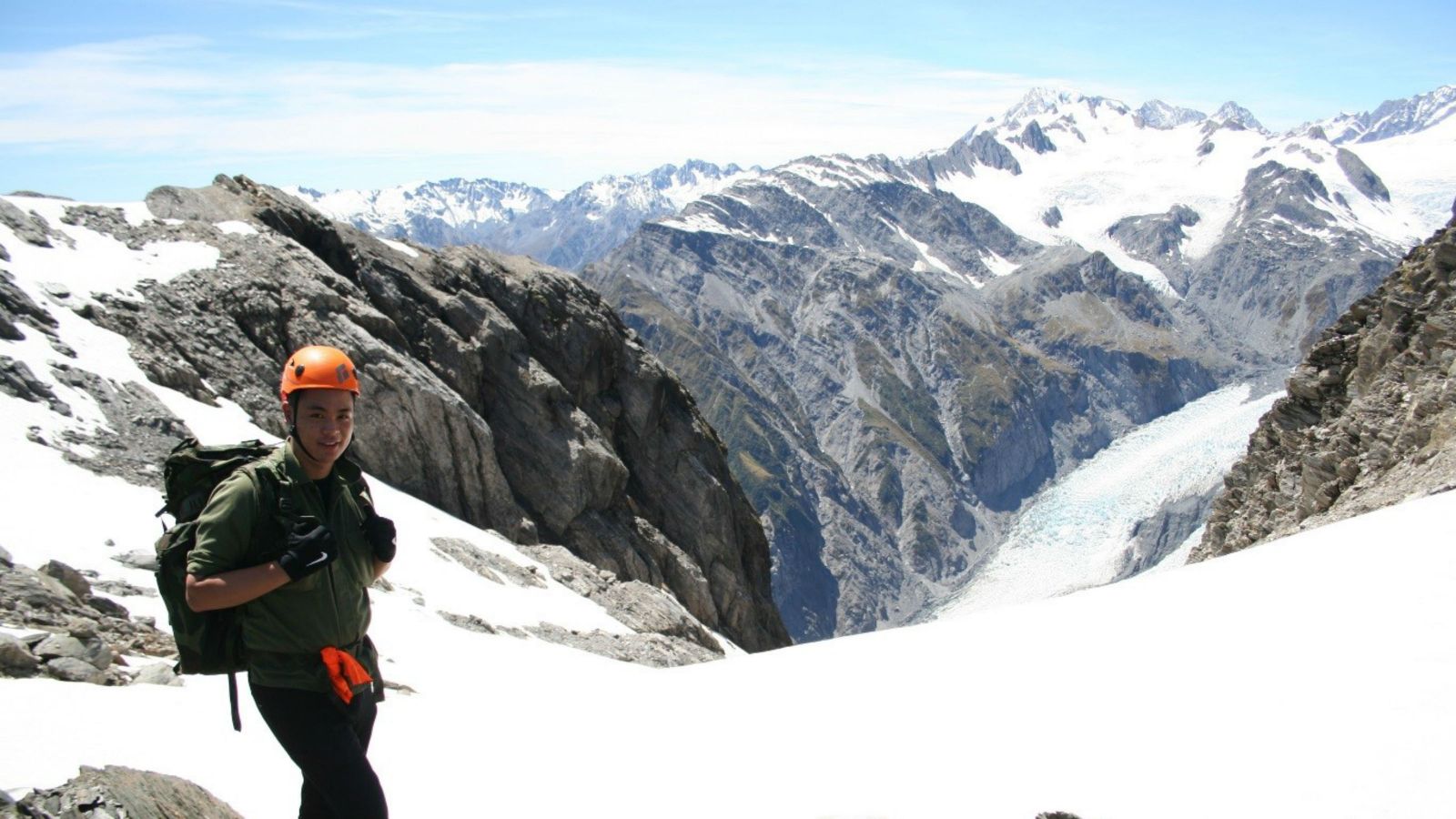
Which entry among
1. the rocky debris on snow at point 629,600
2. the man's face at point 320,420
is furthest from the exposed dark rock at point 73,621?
the rocky debris on snow at point 629,600

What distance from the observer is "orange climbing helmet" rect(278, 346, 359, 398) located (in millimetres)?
7688

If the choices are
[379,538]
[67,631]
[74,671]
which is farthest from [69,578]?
[379,538]

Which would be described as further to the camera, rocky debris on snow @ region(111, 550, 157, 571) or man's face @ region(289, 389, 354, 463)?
rocky debris on snow @ region(111, 550, 157, 571)

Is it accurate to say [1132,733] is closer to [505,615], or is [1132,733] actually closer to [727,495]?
[505,615]

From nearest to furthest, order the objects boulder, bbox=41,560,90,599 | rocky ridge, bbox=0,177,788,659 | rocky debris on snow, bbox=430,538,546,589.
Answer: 1. boulder, bbox=41,560,90,599
2. rocky debris on snow, bbox=430,538,546,589
3. rocky ridge, bbox=0,177,788,659

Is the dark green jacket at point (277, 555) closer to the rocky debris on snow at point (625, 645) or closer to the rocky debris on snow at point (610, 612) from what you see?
the rocky debris on snow at point (610, 612)

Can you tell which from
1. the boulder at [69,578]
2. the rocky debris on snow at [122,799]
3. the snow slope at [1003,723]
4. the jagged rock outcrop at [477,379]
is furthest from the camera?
the jagged rock outcrop at [477,379]

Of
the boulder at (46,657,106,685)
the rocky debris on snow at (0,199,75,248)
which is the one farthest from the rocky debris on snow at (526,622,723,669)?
the rocky debris on snow at (0,199,75,248)

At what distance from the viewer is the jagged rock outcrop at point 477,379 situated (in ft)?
129

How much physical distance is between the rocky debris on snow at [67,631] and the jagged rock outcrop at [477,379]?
775 inches

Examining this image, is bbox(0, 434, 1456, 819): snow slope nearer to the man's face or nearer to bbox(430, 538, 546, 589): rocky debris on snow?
the man's face

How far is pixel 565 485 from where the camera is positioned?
51.1m

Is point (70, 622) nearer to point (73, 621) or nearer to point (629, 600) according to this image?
point (73, 621)

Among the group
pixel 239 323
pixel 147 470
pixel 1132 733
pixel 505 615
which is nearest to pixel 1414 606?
pixel 1132 733
